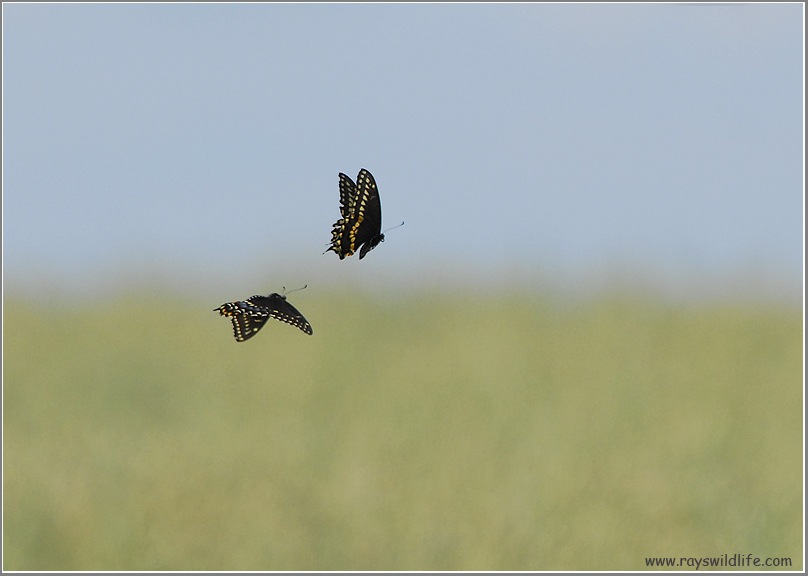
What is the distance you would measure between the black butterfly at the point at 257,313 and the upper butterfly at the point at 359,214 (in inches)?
7.0

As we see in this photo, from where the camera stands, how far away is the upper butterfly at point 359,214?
4.12ft

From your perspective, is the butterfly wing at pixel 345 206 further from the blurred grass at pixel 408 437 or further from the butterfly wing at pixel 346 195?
the blurred grass at pixel 408 437

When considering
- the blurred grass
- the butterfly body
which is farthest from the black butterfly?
the blurred grass

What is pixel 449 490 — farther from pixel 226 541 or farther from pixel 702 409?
pixel 702 409

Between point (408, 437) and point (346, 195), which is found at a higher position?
point (346, 195)

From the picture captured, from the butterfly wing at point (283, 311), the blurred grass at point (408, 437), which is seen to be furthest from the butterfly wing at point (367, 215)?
the blurred grass at point (408, 437)

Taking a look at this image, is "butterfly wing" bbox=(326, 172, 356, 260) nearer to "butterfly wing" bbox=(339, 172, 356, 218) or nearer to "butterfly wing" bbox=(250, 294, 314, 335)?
"butterfly wing" bbox=(339, 172, 356, 218)

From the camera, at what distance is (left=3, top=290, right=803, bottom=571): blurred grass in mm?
8891

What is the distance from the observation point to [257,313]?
1022mm

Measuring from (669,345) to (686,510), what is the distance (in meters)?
2.31

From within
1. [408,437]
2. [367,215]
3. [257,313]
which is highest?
[367,215]

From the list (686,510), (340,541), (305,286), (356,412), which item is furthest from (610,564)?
(305,286)

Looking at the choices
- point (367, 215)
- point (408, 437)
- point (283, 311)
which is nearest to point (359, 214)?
point (367, 215)

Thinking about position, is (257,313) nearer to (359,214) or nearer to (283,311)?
(283,311)
